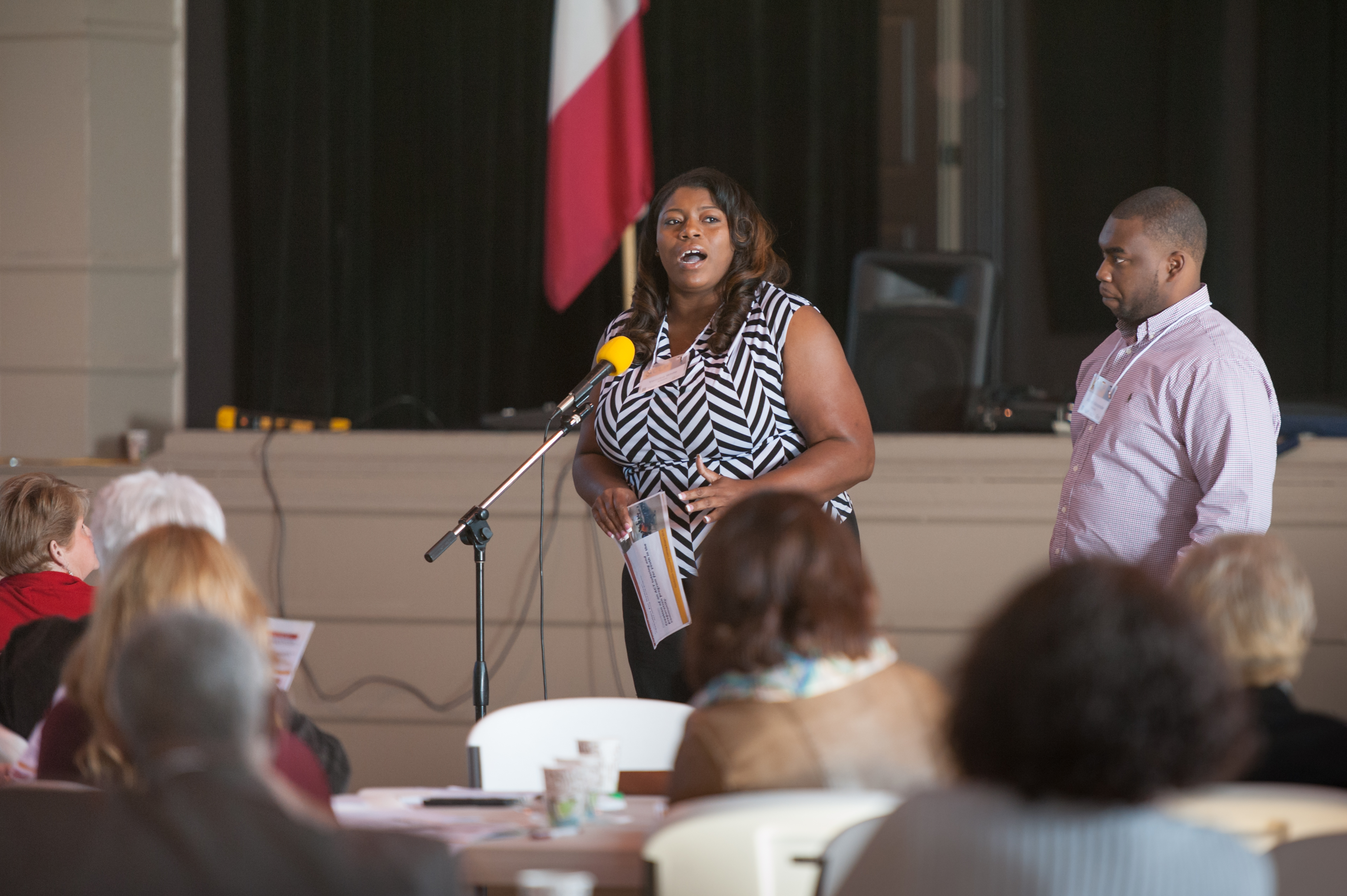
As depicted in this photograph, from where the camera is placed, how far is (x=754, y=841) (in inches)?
53.1

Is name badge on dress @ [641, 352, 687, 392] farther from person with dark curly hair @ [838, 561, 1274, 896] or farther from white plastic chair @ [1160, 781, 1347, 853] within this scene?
person with dark curly hair @ [838, 561, 1274, 896]

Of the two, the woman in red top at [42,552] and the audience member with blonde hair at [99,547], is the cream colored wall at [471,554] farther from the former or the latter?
the audience member with blonde hair at [99,547]

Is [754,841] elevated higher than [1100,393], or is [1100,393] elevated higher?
[1100,393]

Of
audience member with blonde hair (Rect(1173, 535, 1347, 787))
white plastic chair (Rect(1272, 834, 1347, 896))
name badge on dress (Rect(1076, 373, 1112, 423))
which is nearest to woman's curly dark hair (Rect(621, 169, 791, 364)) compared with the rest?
name badge on dress (Rect(1076, 373, 1112, 423))

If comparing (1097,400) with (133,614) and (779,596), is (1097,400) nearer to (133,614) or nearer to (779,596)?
(779,596)

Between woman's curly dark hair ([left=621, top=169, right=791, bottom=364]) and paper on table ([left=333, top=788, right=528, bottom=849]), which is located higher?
woman's curly dark hair ([left=621, top=169, right=791, bottom=364])

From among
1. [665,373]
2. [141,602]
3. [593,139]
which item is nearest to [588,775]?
[141,602]

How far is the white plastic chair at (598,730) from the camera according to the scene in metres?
2.31

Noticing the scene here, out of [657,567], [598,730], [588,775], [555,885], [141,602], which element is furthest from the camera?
[657,567]

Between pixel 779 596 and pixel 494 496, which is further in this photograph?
→ pixel 494 496

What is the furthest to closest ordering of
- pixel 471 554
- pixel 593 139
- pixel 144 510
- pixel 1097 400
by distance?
pixel 593 139 → pixel 471 554 → pixel 1097 400 → pixel 144 510

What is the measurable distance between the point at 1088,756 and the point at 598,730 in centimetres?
139

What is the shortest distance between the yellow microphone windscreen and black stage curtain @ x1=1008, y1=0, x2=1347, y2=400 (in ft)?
11.0

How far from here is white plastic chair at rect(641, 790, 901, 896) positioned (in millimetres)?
1347
